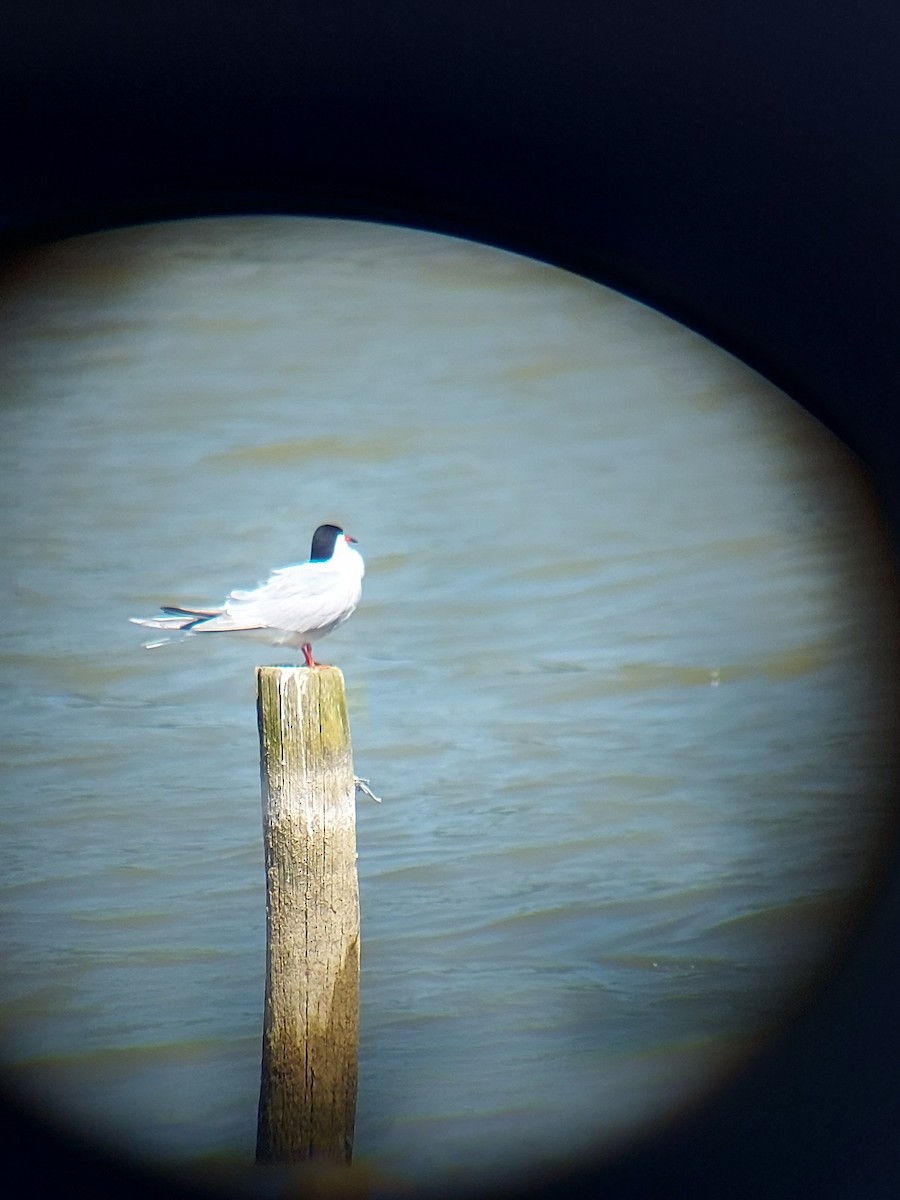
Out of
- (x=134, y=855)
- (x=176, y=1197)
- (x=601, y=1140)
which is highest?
(x=134, y=855)

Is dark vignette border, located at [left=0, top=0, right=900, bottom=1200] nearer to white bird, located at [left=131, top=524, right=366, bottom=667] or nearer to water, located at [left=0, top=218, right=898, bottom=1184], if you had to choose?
water, located at [left=0, top=218, right=898, bottom=1184]

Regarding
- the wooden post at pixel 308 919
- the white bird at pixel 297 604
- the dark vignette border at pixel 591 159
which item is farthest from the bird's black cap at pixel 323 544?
the dark vignette border at pixel 591 159

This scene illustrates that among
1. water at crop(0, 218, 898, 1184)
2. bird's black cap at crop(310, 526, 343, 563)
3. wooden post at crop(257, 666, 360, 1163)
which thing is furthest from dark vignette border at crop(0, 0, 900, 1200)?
bird's black cap at crop(310, 526, 343, 563)

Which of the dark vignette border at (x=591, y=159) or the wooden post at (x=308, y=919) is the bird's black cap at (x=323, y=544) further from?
the dark vignette border at (x=591, y=159)

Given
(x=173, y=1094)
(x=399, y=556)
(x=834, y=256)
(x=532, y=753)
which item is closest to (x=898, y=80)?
(x=834, y=256)

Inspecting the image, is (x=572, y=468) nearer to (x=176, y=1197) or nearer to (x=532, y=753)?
(x=532, y=753)
